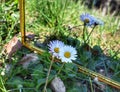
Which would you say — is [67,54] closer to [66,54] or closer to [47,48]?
[66,54]

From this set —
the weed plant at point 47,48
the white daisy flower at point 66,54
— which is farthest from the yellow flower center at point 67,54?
the weed plant at point 47,48

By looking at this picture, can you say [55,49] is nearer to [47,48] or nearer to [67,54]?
[67,54]

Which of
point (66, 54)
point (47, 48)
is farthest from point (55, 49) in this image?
point (47, 48)

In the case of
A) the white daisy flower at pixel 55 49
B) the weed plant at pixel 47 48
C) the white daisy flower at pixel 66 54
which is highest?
the white daisy flower at pixel 55 49

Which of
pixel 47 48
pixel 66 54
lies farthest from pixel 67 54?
pixel 47 48

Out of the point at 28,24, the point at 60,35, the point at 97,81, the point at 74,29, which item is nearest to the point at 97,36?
the point at 74,29

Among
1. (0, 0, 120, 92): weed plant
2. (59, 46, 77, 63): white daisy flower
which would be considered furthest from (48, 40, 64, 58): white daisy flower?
(0, 0, 120, 92): weed plant

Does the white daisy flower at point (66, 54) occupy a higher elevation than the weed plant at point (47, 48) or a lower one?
higher

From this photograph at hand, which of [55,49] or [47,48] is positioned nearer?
[55,49]

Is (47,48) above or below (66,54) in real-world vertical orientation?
below

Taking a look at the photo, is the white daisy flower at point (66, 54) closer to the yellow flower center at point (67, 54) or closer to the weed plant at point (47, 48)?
the yellow flower center at point (67, 54)

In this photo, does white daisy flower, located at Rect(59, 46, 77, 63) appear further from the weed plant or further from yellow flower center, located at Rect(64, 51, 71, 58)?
the weed plant

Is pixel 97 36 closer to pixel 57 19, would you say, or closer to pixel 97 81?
pixel 57 19

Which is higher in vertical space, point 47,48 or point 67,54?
point 67,54
